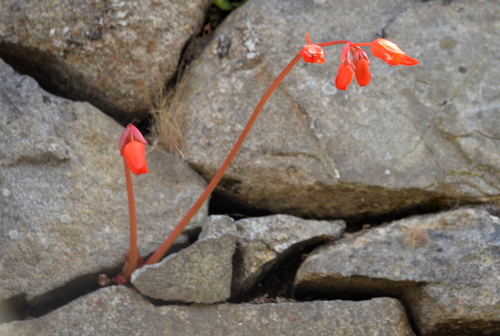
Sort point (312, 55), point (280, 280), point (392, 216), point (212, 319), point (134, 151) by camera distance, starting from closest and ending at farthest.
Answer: point (312, 55), point (134, 151), point (212, 319), point (280, 280), point (392, 216)

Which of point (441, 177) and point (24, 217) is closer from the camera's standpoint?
point (24, 217)

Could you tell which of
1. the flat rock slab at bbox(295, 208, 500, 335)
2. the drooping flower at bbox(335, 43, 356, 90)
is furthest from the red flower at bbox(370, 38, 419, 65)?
the flat rock slab at bbox(295, 208, 500, 335)

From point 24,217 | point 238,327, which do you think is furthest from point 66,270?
point 238,327

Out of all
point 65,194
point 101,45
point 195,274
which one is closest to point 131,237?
point 195,274

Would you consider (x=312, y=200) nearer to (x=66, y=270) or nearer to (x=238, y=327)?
(x=238, y=327)

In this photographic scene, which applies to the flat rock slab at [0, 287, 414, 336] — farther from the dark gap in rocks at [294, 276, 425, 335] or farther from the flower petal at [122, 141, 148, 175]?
the flower petal at [122, 141, 148, 175]

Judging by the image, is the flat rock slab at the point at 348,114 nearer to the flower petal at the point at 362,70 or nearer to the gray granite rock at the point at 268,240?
the gray granite rock at the point at 268,240

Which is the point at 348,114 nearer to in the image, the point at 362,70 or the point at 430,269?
the point at 430,269
